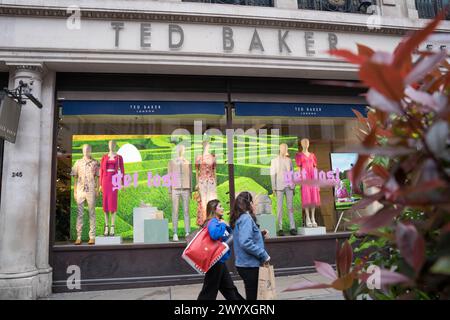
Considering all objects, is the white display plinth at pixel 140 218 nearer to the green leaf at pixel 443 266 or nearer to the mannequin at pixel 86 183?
the mannequin at pixel 86 183

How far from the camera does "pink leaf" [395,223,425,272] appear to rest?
101cm

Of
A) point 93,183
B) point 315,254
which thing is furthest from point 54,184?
point 315,254

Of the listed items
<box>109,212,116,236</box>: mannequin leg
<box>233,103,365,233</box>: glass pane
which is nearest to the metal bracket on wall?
<box>109,212,116,236</box>: mannequin leg

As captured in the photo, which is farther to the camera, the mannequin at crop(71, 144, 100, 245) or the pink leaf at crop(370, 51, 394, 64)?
the mannequin at crop(71, 144, 100, 245)

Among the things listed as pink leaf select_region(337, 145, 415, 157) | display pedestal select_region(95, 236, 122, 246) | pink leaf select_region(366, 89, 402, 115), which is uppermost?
pink leaf select_region(366, 89, 402, 115)

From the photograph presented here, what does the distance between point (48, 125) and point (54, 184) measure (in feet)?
4.11

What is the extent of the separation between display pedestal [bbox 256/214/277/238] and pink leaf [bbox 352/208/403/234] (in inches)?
284

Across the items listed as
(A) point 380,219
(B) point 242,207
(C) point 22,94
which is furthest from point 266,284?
(C) point 22,94

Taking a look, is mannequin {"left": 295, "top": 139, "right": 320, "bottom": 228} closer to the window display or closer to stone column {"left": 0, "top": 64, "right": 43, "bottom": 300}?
the window display

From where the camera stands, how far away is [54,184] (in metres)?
7.44

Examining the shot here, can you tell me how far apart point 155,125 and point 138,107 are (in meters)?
0.57

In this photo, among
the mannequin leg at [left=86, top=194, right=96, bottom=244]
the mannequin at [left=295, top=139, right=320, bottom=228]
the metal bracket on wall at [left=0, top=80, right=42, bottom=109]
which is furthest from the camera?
the mannequin at [left=295, top=139, right=320, bottom=228]

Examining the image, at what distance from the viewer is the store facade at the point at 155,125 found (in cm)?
698
